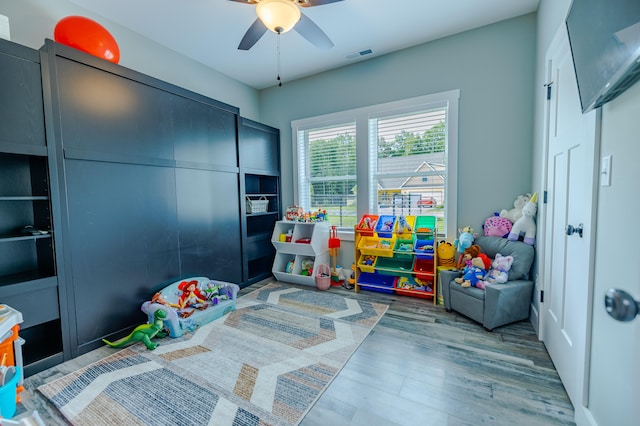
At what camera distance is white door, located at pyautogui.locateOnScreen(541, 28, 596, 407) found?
50.4 inches

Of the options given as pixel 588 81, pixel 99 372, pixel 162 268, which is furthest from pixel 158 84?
pixel 588 81

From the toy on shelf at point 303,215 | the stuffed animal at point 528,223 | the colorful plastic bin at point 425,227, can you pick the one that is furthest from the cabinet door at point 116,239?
the stuffed animal at point 528,223

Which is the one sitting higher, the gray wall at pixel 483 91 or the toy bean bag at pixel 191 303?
the gray wall at pixel 483 91

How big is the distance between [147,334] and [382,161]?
3044 millimetres

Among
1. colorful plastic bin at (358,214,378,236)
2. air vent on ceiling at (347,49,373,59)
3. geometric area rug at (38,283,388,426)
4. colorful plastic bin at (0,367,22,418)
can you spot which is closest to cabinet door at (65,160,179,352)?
geometric area rug at (38,283,388,426)

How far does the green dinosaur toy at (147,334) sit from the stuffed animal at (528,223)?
3.23 m

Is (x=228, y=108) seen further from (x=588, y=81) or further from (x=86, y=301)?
(x=588, y=81)

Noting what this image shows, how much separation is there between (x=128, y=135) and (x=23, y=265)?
1.26 meters

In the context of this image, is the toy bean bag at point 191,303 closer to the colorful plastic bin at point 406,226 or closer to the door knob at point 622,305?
the colorful plastic bin at point 406,226

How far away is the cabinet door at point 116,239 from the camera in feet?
6.50

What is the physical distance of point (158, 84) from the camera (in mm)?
2461

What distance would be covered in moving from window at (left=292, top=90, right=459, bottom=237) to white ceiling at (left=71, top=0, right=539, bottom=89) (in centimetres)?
68

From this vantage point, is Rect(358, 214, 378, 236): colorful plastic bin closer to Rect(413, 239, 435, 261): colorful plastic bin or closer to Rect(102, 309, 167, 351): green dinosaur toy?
Rect(413, 239, 435, 261): colorful plastic bin

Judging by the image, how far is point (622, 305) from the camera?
595 mm
